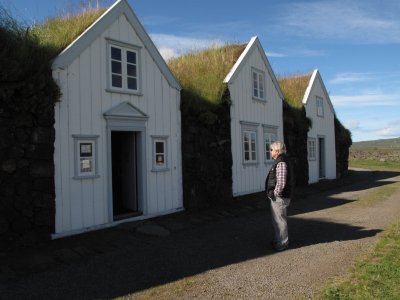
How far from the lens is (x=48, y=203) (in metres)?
9.04

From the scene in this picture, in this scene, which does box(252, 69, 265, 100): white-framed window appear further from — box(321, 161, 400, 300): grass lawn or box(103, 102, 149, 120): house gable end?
box(321, 161, 400, 300): grass lawn

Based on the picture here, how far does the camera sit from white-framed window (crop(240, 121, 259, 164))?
16.2 metres

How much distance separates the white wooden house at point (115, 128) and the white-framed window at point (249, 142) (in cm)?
409

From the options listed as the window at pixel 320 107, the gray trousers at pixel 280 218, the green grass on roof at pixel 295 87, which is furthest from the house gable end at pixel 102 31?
the window at pixel 320 107

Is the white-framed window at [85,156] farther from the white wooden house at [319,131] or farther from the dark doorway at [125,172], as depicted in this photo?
the white wooden house at [319,131]

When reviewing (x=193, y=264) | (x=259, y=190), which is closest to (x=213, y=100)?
(x=259, y=190)

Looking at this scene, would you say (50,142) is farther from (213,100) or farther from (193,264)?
(213,100)

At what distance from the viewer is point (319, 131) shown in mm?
24125

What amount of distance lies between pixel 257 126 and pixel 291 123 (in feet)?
11.4

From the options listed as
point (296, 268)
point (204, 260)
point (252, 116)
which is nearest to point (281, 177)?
point (296, 268)

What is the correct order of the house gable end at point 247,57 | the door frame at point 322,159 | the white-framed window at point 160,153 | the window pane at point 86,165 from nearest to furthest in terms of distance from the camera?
the window pane at point 86,165
the white-framed window at point 160,153
the house gable end at point 247,57
the door frame at point 322,159

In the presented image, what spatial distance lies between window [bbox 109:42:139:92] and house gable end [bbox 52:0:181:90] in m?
0.48

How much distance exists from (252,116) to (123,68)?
23.1ft

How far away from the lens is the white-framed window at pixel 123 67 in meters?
10.8
